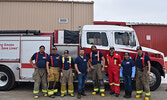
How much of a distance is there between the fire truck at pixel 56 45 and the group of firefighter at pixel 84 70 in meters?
0.53

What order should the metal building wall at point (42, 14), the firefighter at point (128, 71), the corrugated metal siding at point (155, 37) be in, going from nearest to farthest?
the firefighter at point (128, 71) → the metal building wall at point (42, 14) → the corrugated metal siding at point (155, 37)

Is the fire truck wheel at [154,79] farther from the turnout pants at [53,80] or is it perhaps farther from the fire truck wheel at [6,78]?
the fire truck wheel at [6,78]

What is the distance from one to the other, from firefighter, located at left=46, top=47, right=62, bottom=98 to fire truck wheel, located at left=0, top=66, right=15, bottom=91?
1.92 metres

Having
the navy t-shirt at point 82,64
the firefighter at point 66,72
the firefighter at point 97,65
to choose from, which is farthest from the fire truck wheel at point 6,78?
the firefighter at point 97,65

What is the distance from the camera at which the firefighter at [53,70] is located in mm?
5578

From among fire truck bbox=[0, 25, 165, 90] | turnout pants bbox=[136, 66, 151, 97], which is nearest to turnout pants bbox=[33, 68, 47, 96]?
fire truck bbox=[0, 25, 165, 90]

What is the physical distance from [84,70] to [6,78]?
360 centimetres

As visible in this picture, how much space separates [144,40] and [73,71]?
10.4 m

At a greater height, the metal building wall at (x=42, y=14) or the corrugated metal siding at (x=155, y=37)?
the metal building wall at (x=42, y=14)

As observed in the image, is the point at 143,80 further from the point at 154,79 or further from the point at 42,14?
the point at 42,14

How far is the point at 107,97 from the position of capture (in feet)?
18.4

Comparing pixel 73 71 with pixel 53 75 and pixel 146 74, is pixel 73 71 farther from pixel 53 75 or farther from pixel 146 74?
pixel 146 74

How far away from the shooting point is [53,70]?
18.5 ft

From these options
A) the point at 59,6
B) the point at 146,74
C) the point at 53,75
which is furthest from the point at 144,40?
the point at 53,75
